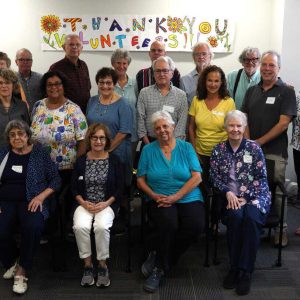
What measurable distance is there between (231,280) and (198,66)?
197cm

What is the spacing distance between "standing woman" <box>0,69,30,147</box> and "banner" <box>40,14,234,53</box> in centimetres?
172

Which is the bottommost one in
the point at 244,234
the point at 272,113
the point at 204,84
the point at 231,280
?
the point at 231,280

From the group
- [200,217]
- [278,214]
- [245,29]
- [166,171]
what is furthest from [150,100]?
[245,29]

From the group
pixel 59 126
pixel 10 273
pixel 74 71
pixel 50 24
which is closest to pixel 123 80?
pixel 74 71

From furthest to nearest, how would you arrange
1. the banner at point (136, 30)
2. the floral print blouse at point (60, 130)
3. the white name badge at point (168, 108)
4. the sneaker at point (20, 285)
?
the banner at point (136, 30)
the white name badge at point (168, 108)
the floral print blouse at point (60, 130)
the sneaker at point (20, 285)

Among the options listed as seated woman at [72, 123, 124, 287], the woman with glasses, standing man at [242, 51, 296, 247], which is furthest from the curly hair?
the woman with glasses

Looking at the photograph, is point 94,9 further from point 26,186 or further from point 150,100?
point 26,186

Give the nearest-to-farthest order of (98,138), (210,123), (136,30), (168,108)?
1. (98,138)
2. (210,123)
3. (168,108)
4. (136,30)

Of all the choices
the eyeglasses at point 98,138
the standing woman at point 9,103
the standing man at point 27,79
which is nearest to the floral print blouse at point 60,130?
the standing woman at point 9,103

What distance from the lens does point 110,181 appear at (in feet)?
8.49

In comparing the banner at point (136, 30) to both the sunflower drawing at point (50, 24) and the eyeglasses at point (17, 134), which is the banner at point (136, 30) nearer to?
the sunflower drawing at point (50, 24)

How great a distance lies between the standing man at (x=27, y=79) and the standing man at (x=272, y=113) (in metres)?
2.06

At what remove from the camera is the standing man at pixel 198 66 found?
132 inches

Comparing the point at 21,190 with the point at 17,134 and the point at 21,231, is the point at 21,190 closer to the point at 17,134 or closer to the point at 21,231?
the point at 21,231
